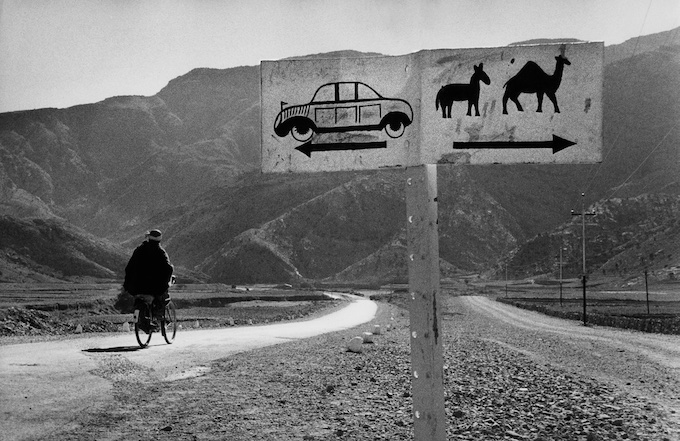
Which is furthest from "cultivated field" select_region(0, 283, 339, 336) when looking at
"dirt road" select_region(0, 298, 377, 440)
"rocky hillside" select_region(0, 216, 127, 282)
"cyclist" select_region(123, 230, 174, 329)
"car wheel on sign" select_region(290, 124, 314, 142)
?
"rocky hillside" select_region(0, 216, 127, 282)

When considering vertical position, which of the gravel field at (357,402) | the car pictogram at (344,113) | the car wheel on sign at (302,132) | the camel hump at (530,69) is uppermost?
the camel hump at (530,69)

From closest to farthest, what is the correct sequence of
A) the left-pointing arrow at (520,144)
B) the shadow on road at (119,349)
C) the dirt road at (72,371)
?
the left-pointing arrow at (520,144) → the dirt road at (72,371) → the shadow on road at (119,349)

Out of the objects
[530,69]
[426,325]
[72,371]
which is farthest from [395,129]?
[72,371]

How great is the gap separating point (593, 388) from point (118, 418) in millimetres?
10739

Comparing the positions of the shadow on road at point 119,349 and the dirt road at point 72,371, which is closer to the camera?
the dirt road at point 72,371

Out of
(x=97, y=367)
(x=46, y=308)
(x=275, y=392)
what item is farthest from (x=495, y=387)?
(x=46, y=308)

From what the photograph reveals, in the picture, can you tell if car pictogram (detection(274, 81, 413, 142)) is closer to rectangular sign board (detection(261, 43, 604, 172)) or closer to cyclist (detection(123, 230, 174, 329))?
rectangular sign board (detection(261, 43, 604, 172))

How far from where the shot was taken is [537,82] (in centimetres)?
461

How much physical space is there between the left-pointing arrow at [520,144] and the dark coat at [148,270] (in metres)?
11.9

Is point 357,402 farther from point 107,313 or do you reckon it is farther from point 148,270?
point 107,313

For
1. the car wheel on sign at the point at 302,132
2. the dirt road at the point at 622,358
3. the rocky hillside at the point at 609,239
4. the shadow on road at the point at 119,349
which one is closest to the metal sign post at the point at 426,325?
the car wheel on sign at the point at 302,132

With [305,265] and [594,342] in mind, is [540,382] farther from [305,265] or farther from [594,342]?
[305,265]

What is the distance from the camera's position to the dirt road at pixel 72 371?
27.8 feet

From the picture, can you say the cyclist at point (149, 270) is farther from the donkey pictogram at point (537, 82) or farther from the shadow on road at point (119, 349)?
the donkey pictogram at point (537, 82)
